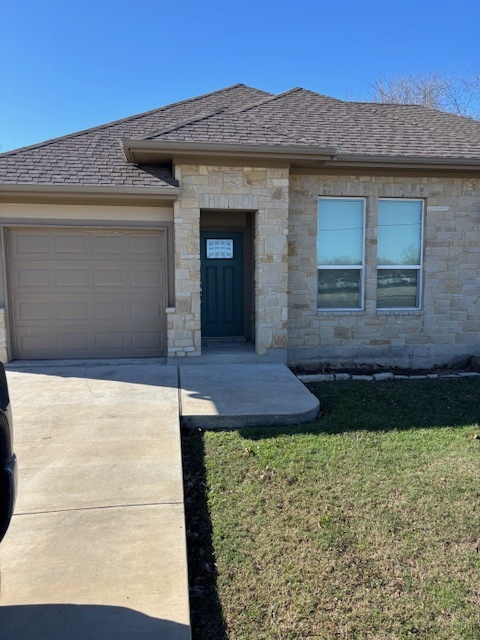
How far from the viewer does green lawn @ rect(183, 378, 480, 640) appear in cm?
254

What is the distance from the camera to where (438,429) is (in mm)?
5332

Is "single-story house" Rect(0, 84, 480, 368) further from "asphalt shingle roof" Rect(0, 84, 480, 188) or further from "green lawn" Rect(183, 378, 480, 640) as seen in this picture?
"green lawn" Rect(183, 378, 480, 640)

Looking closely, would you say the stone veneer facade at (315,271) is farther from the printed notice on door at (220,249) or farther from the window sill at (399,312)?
the printed notice on door at (220,249)

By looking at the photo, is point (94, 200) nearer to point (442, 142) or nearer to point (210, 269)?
point (210, 269)

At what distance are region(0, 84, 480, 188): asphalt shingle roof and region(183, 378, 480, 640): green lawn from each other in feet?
15.1

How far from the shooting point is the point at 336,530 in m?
3.31

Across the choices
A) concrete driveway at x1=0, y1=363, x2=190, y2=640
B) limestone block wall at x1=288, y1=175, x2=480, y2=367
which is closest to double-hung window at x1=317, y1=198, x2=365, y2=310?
limestone block wall at x1=288, y1=175, x2=480, y2=367

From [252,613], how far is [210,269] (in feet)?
23.0

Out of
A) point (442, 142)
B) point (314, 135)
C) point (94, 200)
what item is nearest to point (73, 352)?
point (94, 200)

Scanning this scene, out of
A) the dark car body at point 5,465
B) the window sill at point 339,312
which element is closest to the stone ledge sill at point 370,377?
the window sill at point 339,312

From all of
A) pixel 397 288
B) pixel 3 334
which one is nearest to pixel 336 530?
pixel 397 288

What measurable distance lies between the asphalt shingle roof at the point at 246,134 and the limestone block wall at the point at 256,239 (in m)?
0.47

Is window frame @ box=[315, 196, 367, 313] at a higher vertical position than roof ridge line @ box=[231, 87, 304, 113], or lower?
lower

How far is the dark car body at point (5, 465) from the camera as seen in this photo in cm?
203
